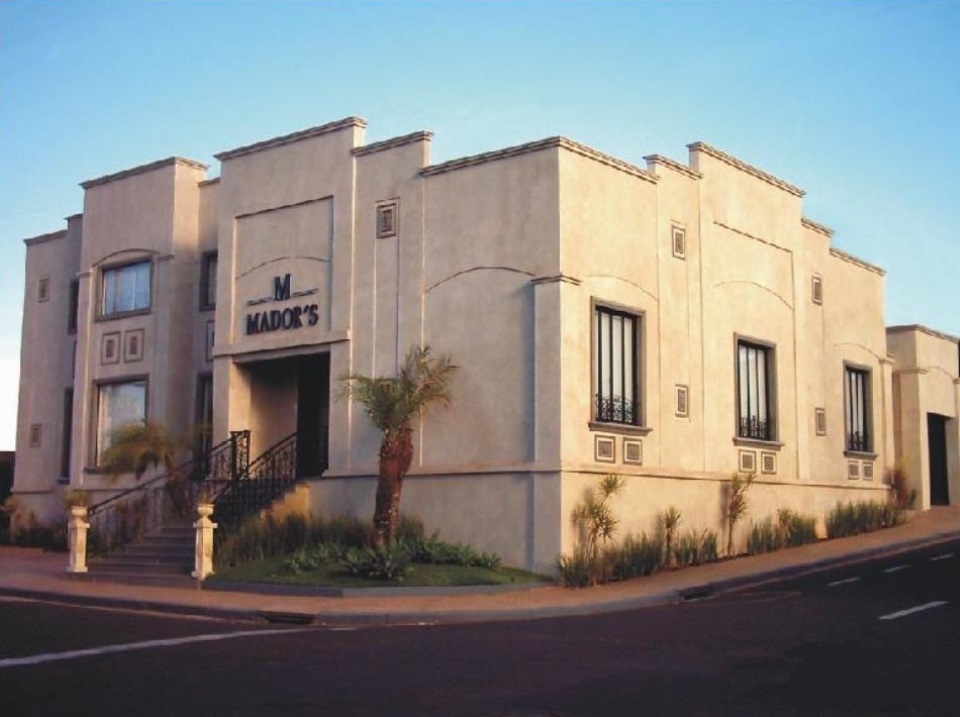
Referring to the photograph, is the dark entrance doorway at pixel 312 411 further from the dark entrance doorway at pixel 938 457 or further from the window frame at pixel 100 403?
the dark entrance doorway at pixel 938 457

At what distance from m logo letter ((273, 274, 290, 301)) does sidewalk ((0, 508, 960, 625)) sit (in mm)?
6642

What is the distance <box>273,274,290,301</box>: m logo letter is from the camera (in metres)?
25.6

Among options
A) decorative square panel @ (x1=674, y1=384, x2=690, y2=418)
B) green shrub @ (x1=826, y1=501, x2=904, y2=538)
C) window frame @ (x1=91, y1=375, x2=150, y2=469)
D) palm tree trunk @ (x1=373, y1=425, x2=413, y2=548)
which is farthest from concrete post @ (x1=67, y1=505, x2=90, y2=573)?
green shrub @ (x1=826, y1=501, x2=904, y2=538)

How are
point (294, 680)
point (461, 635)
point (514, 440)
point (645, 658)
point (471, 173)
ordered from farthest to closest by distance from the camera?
1. point (471, 173)
2. point (514, 440)
3. point (461, 635)
4. point (645, 658)
5. point (294, 680)

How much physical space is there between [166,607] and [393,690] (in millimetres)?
9258

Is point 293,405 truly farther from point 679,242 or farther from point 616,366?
point 679,242

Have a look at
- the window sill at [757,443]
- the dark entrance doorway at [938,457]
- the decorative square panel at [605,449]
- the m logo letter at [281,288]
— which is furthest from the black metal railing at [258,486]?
the dark entrance doorway at [938,457]

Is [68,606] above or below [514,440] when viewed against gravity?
below

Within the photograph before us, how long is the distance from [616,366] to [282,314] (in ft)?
23.4

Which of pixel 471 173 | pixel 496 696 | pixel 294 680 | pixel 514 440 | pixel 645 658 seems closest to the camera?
pixel 496 696

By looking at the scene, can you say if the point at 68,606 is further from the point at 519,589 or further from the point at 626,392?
the point at 626,392

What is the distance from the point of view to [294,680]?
11242 millimetres

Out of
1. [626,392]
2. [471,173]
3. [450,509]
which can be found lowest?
[450,509]

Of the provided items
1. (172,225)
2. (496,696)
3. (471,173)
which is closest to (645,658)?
(496,696)
